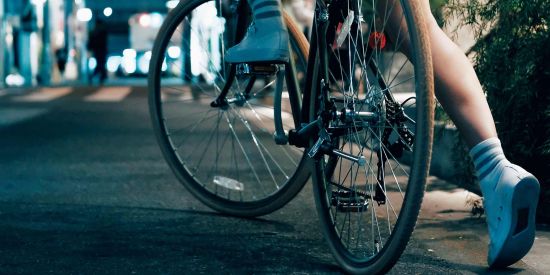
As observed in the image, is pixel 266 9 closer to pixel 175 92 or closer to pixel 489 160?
pixel 489 160

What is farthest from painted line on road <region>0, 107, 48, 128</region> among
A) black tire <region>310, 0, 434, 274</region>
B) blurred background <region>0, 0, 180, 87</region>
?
blurred background <region>0, 0, 180, 87</region>

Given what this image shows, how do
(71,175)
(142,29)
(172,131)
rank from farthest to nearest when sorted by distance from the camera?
(142,29) < (71,175) < (172,131)

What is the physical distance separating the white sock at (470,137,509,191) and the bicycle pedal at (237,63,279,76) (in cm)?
110

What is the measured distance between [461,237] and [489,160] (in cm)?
101

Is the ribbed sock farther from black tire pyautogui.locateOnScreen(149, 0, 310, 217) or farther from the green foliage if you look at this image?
the green foliage

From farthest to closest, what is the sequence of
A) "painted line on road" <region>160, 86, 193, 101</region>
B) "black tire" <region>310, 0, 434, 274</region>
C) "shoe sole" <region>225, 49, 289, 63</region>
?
"painted line on road" <region>160, 86, 193, 101</region>
"shoe sole" <region>225, 49, 289, 63</region>
"black tire" <region>310, 0, 434, 274</region>

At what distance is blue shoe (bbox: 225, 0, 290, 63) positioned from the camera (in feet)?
12.8

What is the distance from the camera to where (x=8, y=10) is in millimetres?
37812

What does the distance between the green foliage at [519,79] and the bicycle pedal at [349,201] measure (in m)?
1.14

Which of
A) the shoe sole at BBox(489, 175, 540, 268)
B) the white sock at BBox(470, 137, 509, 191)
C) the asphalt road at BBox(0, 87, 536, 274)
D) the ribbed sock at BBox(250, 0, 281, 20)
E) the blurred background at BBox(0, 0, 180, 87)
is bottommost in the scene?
the blurred background at BBox(0, 0, 180, 87)

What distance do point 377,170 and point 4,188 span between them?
269 cm

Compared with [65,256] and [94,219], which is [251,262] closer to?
[65,256]

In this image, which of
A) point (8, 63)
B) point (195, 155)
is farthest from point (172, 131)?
point (8, 63)

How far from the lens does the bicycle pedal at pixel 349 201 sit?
3574 mm
